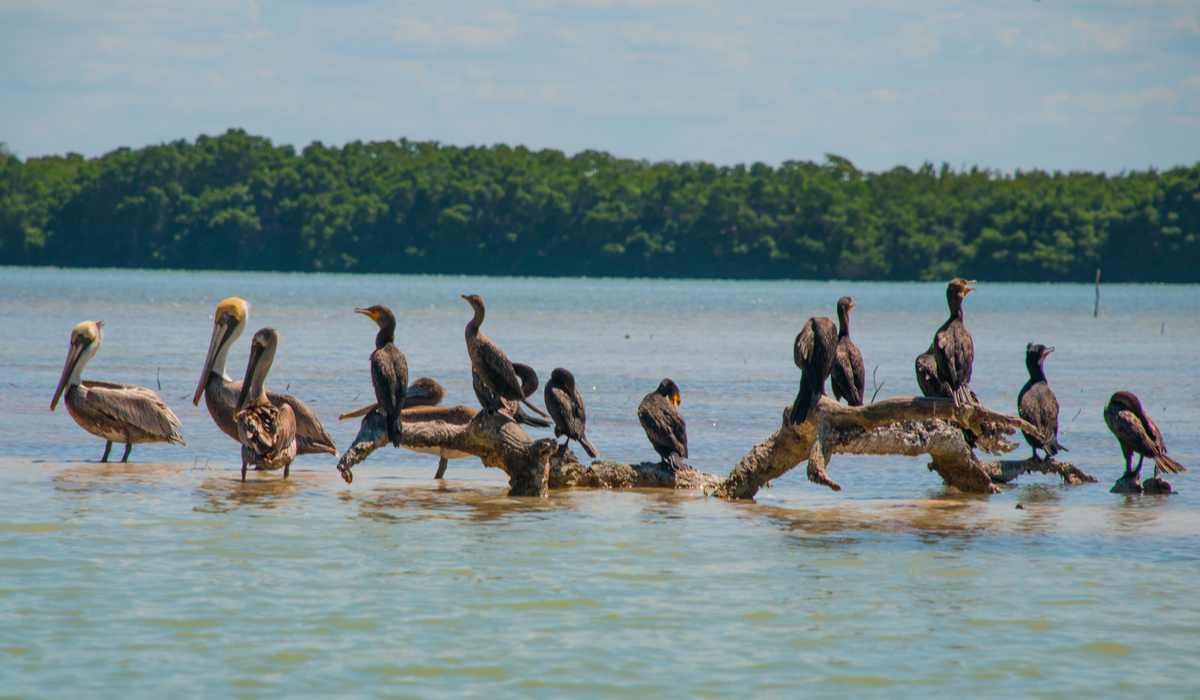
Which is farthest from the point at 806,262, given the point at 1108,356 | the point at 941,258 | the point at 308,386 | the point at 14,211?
the point at 308,386

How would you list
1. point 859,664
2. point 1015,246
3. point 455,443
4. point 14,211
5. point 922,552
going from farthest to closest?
point 14,211 → point 1015,246 → point 455,443 → point 922,552 → point 859,664

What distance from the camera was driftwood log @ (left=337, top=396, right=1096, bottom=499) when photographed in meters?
7.91

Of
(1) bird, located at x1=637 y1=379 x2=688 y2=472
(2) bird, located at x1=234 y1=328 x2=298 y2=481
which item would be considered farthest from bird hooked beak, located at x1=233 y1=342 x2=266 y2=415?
(1) bird, located at x1=637 y1=379 x2=688 y2=472

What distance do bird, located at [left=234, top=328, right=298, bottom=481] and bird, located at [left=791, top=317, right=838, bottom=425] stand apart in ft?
11.7

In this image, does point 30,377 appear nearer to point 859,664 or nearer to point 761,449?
point 761,449

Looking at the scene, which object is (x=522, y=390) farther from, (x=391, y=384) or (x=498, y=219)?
(x=498, y=219)

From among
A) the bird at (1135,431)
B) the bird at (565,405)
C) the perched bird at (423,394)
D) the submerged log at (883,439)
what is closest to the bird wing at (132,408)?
the perched bird at (423,394)

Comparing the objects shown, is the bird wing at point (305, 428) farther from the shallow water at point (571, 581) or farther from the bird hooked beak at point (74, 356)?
the bird hooked beak at point (74, 356)

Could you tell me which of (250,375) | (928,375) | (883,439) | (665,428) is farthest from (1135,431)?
(250,375)

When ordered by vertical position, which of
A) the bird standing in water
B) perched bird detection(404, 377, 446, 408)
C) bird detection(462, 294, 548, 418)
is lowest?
perched bird detection(404, 377, 446, 408)

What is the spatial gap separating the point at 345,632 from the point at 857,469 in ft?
21.5

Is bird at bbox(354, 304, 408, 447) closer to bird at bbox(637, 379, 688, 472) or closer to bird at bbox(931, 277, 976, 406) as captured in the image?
bird at bbox(637, 379, 688, 472)

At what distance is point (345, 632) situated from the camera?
213 inches

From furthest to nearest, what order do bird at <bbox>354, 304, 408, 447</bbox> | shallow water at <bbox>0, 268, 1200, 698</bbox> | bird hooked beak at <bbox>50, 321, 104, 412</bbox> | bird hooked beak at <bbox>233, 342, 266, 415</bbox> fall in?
1. bird hooked beak at <bbox>50, 321, 104, 412</bbox>
2. bird hooked beak at <bbox>233, 342, 266, 415</bbox>
3. bird at <bbox>354, 304, 408, 447</bbox>
4. shallow water at <bbox>0, 268, 1200, 698</bbox>
